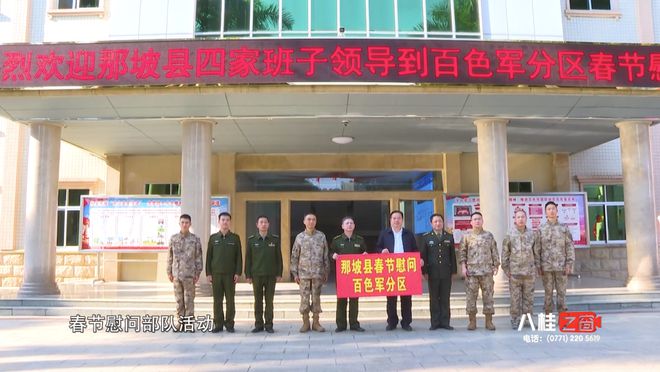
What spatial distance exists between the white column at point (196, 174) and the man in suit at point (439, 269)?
13.1 ft

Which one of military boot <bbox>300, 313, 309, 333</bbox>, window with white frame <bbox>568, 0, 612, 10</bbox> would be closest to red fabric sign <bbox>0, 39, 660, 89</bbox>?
military boot <bbox>300, 313, 309, 333</bbox>

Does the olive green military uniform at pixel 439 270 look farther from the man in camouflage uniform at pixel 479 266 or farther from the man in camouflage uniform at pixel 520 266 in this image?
the man in camouflage uniform at pixel 520 266

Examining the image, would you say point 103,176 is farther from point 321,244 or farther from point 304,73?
point 321,244

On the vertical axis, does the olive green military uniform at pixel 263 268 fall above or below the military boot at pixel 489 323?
above

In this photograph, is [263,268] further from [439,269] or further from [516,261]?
[516,261]

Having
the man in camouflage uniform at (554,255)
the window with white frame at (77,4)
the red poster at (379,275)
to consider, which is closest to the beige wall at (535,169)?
the man in camouflage uniform at (554,255)

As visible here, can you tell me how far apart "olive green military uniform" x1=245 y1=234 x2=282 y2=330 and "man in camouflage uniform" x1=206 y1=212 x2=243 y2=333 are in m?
0.18

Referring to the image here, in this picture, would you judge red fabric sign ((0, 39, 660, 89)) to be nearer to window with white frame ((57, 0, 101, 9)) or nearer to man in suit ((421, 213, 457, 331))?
man in suit ((421, 213, 457, 331))

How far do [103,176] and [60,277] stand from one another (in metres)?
2.52

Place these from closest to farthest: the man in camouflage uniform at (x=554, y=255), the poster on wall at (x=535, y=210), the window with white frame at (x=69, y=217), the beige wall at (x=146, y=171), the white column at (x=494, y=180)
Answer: the man in camouflage uniform at (x=554, y=255) → the white column at (x=494, y=180) → the poster on wall at (x=535, y=210) → the window with white frame at (x=69, y=217) → the beige wall at (x=146, y=171)

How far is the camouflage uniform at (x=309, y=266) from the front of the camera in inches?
255

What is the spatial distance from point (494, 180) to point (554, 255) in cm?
226

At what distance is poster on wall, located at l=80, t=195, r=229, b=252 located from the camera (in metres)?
11.2

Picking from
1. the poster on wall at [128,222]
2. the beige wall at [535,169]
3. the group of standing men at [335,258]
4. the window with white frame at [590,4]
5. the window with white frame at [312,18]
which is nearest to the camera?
the group of standing men at [335,258]
